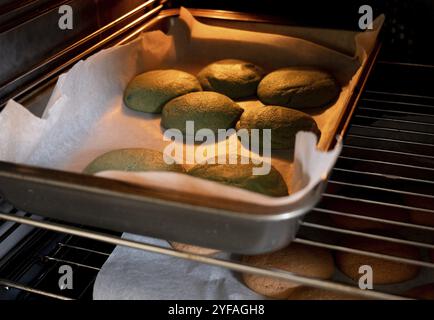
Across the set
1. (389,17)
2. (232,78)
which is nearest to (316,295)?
(232,78)

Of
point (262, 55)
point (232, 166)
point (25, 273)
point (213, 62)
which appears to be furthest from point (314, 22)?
point (25, 273)

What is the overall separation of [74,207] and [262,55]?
77 centimetres

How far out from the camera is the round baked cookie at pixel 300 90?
1.13m

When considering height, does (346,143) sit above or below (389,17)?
below

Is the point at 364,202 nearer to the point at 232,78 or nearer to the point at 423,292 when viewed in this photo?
the point at 423,292

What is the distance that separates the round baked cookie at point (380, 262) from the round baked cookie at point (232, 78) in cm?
47

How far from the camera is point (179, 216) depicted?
1.99 ft

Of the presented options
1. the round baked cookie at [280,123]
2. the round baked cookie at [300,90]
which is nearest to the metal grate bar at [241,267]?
the round baked cookie at [280,123]

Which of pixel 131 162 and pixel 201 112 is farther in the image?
pixel 201 112

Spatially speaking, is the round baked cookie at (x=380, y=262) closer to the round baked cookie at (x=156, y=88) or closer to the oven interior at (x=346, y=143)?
the oven interior at (x=346, y=143)

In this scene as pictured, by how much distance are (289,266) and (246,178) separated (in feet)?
0.52

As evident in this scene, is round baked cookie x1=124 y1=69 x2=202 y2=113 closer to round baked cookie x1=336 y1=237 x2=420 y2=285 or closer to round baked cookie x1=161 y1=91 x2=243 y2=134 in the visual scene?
round baked cookie x1=161 y1=91 x2=243 y2=134

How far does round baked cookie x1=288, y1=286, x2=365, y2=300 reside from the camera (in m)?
0.76

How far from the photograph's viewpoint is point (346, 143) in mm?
1150
